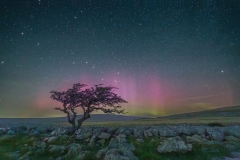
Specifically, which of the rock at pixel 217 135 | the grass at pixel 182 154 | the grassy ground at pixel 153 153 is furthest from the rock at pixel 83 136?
the rock at pixel 217 135

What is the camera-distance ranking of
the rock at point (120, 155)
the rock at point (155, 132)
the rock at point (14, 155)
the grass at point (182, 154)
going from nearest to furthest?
1. the rock at point (120, 155)
2. the grass at point (182, 154)
3. the rock at point (14, 155)
4. the rock at point (155, 132)

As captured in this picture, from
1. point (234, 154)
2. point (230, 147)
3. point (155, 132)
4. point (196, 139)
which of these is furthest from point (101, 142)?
point (230, 147)

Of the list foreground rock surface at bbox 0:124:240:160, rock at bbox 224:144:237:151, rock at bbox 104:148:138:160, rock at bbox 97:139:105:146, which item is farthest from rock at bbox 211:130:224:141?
rock at bbox 97:139:105:146

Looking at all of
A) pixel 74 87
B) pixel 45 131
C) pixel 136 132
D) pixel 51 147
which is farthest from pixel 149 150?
pixel 45 131

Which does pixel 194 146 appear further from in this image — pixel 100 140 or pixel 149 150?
pixel 100 140

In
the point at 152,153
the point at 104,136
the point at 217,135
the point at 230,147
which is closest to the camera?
the point at 152,153

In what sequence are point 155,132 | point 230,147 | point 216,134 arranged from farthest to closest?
point 155,132 → point 216,134 → point 230,147

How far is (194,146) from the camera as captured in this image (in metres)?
20.4

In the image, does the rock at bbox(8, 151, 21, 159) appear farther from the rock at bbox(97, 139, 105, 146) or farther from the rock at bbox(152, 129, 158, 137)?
the rock at bbox(152, 129, 158, 137)

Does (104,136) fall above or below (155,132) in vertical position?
below

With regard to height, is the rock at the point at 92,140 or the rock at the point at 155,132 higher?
the rock at the point at 155,132

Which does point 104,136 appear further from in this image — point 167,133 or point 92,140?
point 167,133

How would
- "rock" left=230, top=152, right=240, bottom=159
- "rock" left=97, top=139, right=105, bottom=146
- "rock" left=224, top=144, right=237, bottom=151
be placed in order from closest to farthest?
"rock" left=230, top=152, right=240, bottom=159 < "rock" left=224, top=144, right=237, bottom=151 < "rock" left=97, top=139, right=105, bottom=146

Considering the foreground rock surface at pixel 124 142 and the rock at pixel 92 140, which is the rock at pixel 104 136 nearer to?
the foreground rock surface at pixel 124 142
